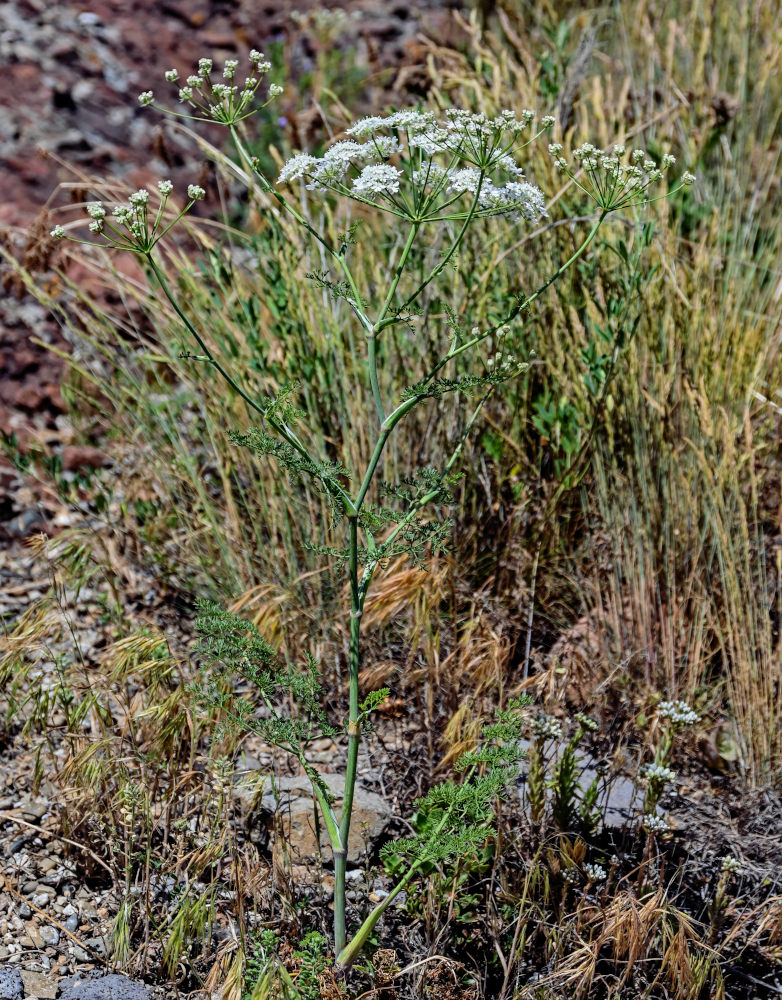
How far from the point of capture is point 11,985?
1758mm

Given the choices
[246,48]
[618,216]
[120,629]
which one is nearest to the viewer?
[120,629]

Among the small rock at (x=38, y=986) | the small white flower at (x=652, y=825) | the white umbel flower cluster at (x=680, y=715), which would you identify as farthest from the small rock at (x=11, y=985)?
the white umbel flower cluster at (x=680, y=715)

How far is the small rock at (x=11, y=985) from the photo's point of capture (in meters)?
1.73

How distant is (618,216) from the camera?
2576 mm

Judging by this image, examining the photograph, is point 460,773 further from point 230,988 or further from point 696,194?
point 696,194

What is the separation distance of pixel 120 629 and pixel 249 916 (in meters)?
0.77

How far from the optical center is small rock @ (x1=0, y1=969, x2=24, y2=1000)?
5.69 feet

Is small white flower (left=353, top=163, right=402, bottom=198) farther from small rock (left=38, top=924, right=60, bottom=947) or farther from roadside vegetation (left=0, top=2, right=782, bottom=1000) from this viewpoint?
small rock (left=38, top=924, right=60, bottom=947)

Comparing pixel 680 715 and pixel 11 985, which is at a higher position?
pixel 680 715

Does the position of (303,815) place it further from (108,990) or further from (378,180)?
(378,180)

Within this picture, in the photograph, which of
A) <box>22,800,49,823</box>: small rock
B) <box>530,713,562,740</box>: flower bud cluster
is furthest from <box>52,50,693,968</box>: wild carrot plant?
<box>22,800,49,823</box>: small rock

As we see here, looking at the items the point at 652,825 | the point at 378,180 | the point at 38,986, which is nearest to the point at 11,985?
the point at 38,986

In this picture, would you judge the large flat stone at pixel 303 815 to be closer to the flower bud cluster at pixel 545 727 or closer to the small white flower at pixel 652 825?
the flower bud cluster at pixel 545 727

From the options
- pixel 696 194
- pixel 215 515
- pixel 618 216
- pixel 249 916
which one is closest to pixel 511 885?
pixel 249 916
